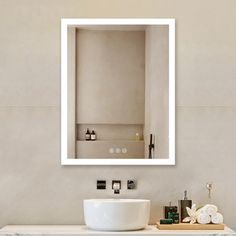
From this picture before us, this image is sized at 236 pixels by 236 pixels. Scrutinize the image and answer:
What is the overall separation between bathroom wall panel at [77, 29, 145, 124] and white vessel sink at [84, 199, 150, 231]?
60cm

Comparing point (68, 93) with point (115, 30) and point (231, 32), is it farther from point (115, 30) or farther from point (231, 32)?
point (231, 32)

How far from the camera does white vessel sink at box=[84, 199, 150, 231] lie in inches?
142

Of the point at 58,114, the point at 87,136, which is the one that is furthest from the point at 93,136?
the point at 58,114

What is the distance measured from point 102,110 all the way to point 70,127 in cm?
22

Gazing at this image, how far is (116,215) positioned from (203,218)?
0.50 m

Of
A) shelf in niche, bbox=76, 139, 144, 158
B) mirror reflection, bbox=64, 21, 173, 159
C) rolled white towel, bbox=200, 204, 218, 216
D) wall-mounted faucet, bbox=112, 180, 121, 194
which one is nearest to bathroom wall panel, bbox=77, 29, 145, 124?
mirror reflection, bbox=64, 21, 173, 159

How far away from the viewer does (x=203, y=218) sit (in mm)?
3729

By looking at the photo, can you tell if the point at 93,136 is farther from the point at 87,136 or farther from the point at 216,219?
the point at 216,219


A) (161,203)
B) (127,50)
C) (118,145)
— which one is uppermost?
(127,50)

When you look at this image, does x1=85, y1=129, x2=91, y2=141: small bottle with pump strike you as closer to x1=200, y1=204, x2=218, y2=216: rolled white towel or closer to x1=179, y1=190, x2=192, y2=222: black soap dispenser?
x1=179, y1=190, x2=192, y2=222: black soap dispenser

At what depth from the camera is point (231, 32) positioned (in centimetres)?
405

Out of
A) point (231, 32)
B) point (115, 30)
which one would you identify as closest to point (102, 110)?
point (115, 30)

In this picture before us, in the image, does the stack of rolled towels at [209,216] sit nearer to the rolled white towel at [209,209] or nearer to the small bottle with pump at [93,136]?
the rolled white towel at [209,209]

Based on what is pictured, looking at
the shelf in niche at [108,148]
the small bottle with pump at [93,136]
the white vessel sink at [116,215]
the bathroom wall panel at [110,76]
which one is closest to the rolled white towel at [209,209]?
the white vessel sink at [116,215]
